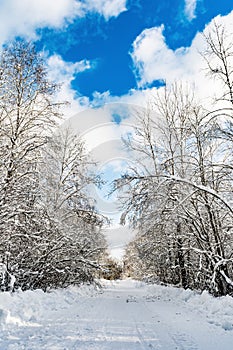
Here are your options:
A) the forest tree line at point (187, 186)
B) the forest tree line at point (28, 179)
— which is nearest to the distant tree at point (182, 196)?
the forest tree line at point (187, 186)

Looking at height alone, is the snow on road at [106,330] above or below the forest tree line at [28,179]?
below

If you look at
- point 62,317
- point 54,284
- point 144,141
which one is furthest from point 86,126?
point 62,317

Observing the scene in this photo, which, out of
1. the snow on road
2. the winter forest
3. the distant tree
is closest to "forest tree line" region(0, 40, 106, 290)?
the winter forest

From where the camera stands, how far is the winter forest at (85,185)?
8391 millimetres

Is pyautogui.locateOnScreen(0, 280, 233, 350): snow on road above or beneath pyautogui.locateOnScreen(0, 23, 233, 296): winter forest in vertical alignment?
beneath

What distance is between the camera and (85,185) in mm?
15242

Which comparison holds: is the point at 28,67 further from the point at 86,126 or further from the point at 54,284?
the point at 54,284

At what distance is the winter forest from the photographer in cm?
839

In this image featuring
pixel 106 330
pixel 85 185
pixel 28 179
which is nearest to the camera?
pixel 106 330

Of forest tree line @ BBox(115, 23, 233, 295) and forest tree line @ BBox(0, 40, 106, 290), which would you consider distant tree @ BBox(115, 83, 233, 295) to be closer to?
forest tree line @ BBox(115, 23, 233, 295)

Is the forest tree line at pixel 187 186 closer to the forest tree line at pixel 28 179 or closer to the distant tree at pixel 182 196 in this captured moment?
the distant tree at pixel 182 196

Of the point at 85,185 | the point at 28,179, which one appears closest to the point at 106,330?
the point at 28,179

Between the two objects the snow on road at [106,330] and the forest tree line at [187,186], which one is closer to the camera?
the snow on road at [106,330]

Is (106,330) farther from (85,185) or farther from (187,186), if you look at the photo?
(85,185)
